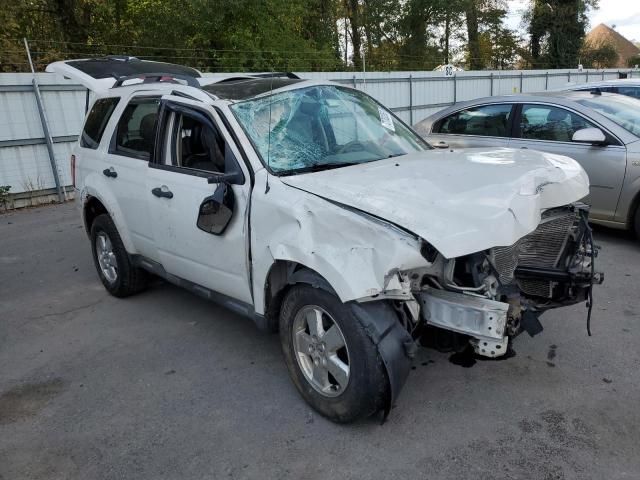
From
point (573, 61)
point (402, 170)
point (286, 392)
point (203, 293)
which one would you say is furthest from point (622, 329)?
point (573, 61)

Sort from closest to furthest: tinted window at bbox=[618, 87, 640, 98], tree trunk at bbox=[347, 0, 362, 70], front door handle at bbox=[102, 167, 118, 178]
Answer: front door handle at bbox=[102, 167, 118, 178] < tinted window at bbox=[618, 87, 640, 98] < tree trunk at bbox=[347, 0, 362, 70]

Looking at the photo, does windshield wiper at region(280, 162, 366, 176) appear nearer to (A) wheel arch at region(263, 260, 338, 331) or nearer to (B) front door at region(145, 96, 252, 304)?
(B) front door at region(145, 96, 252, 304)

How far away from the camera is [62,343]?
443cm

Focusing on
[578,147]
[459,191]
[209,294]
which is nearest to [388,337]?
[459,191]

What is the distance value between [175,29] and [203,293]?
49.7ft

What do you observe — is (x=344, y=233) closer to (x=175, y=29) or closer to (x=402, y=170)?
(x=402, y=170)

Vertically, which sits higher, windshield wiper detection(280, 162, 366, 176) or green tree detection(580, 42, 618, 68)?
green tree detection(580, 42, 618, 68)

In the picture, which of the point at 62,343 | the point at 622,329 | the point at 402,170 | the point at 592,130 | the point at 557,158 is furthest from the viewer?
the point at 592,130

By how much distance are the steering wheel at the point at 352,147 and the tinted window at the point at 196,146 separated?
804 millimetres

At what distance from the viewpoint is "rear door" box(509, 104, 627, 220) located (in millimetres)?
5680

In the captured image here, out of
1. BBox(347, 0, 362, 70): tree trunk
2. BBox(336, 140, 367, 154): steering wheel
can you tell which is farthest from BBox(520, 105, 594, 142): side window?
BBox(347, 0, 362, 70): tree trunk

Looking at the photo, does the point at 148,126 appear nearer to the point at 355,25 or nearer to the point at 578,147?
the point at 578,147

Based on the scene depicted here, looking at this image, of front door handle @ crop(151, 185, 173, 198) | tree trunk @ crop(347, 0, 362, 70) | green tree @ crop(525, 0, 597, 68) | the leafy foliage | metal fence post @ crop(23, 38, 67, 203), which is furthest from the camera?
green tree @ crop(525, 0, 597, 68)

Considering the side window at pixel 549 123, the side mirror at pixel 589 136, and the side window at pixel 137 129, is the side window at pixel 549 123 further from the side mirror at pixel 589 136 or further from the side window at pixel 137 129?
the side window at pixel 137 129
